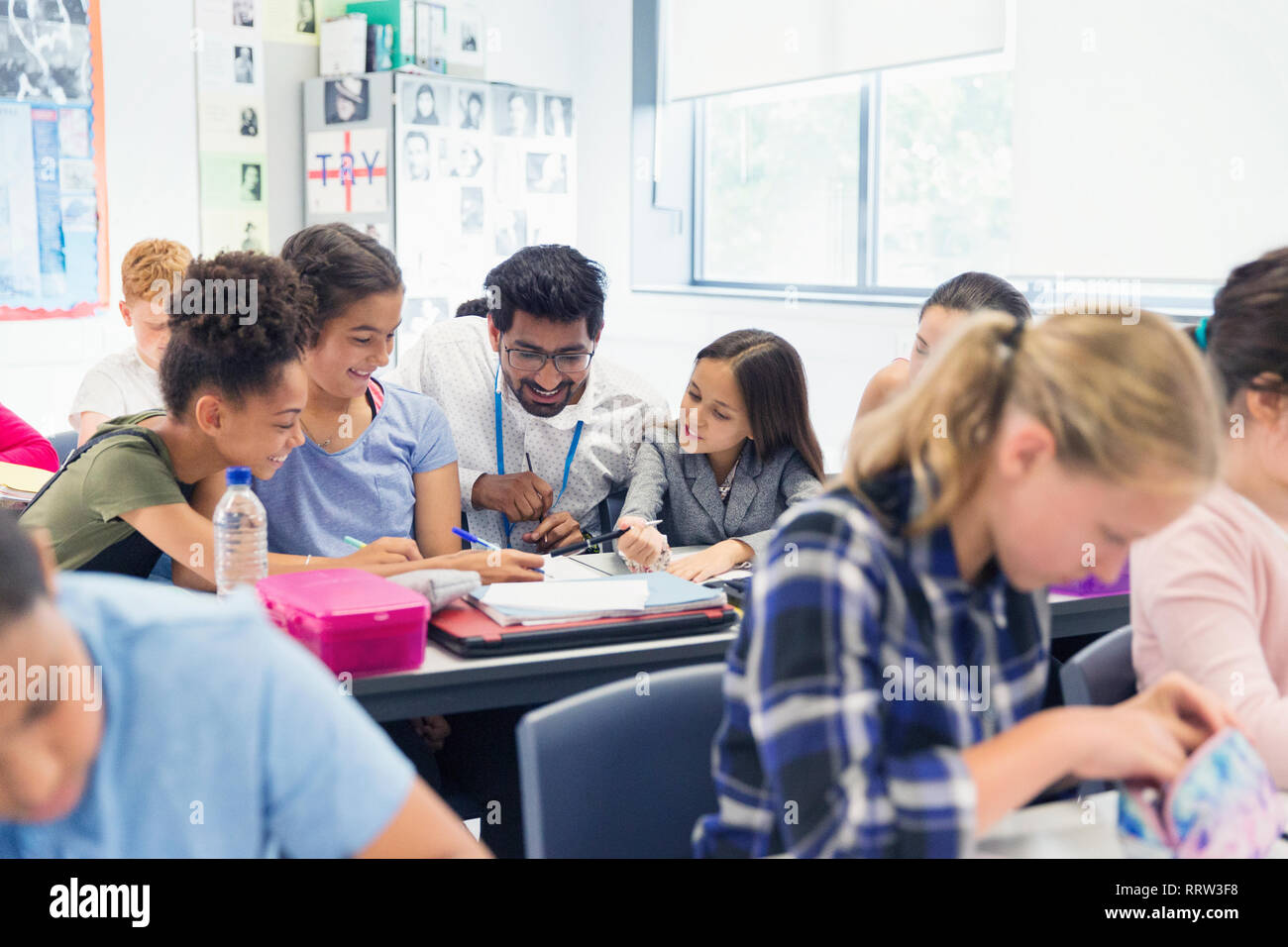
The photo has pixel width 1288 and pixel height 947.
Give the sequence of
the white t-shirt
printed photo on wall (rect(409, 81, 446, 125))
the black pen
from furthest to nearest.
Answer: printed photo on wall (rect(409, 81, 446, 125)) → the white t-shirt → the black pen

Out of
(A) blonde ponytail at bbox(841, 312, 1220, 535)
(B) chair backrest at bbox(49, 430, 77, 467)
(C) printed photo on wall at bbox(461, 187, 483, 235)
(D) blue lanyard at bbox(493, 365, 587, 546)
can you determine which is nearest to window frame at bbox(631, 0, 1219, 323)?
(C) printed photo on wall at bbox(461, 187, 483, 235)

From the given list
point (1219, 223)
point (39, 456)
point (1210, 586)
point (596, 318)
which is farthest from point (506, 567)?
point (1219, 223)

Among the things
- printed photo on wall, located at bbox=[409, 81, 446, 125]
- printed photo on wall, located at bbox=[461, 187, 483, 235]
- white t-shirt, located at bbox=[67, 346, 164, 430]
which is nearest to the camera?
white t-shirt, located at bbox=[67, 346, 164, 430]

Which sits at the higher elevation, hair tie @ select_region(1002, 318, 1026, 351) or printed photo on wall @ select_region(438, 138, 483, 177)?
printed photo on wall @ select_region(438, 138, 483, 177)

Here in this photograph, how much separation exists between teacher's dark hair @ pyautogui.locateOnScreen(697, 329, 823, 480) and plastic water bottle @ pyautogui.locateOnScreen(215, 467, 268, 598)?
1.07 meters

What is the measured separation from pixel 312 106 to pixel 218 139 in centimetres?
38

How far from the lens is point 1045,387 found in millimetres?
960

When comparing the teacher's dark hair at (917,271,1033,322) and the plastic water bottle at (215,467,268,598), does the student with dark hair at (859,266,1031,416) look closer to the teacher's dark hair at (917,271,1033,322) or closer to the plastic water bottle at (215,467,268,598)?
the teacher's dark hair at (917,271,1033,322)

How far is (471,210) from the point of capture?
4.79 meters

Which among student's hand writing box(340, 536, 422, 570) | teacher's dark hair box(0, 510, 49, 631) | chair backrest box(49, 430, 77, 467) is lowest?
student's hand writing box(340, 536, 422, 570)

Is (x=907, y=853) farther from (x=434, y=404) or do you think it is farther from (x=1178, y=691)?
(x=434, y=404)

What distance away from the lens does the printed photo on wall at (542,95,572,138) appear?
499 centimetres

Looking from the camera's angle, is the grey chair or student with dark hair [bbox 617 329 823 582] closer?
the grey chair

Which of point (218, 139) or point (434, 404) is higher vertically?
point (218, 139)
